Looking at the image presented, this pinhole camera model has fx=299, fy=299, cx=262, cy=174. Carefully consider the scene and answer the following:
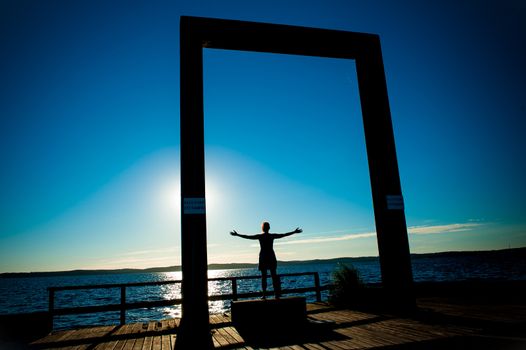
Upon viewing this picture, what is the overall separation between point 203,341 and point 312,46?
5.91m

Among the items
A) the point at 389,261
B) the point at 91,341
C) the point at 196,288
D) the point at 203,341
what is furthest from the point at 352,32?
the point at 91,341

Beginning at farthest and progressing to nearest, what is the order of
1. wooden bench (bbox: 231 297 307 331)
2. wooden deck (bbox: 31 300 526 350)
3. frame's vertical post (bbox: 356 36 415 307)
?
frame's vertical post (bbox: 356 36 415 307) < wooden bench (bbox: 231 297 307 331) < wooden deck (bbox: 31 300 526 350)

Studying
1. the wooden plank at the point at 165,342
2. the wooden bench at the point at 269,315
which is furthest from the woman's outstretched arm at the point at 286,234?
the wooden plank at the point at 165,342

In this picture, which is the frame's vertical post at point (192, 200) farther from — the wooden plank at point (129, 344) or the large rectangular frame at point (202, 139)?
the wooden plank at point (129, 344)

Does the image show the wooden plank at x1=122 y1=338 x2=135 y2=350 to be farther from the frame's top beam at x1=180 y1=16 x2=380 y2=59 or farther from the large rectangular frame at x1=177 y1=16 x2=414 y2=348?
the frame's top beam at x1=180 y1=16 x2=380 y2=59

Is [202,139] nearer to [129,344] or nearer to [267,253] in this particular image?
[267,253]

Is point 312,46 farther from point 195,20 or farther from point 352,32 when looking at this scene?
point 195,20

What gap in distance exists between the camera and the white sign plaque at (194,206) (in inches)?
188

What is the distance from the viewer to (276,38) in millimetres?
6082

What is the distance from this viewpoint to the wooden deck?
3.96 metres

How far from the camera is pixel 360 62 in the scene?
268 inches

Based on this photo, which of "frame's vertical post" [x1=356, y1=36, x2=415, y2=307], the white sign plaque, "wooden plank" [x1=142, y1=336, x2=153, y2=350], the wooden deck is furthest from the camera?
"frame's vertical post" [x1=356, y1=36, x2=415, y2=307]

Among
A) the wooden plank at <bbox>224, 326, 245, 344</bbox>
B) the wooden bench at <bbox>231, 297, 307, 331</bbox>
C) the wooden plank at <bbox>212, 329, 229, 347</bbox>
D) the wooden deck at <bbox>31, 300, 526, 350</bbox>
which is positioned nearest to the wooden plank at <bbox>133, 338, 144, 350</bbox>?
the wooden deck at <bbox>31, 300, 526, 350</bbox>

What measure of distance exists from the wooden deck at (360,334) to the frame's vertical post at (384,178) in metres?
0.73
